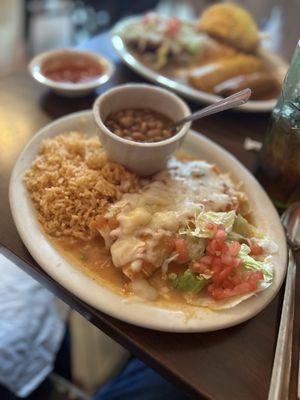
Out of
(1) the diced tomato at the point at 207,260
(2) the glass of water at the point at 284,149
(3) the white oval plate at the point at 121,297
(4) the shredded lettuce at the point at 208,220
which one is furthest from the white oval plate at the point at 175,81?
(1) the diced tomato at the point at 207,260

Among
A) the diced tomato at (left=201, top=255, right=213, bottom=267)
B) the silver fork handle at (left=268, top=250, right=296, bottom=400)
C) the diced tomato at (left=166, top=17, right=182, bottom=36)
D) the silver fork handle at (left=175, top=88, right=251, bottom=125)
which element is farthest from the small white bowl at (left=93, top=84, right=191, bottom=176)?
the diced tomato at (left=166, top=17, right=182, bottom=36)

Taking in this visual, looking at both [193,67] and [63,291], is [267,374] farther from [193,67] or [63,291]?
[193,67]

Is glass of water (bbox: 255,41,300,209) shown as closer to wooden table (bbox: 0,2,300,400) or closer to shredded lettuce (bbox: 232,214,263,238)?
shredded lettuce (bbox: 232,214,263,238)

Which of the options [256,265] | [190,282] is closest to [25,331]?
[190,282]

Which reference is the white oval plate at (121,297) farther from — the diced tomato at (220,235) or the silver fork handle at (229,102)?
the silver fork handle at (229,102)

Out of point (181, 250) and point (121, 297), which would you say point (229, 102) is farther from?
point (121, 297)
